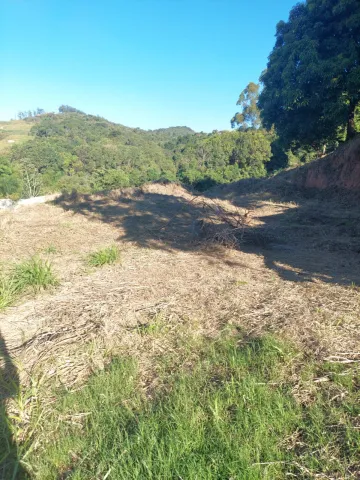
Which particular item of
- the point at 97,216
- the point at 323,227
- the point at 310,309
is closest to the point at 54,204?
the point at 97,216

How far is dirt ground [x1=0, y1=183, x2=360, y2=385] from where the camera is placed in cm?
251

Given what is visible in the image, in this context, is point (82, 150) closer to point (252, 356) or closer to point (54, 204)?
point (54, 204)

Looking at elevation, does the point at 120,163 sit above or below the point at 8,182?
above

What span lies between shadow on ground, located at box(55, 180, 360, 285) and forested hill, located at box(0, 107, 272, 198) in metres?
18.0

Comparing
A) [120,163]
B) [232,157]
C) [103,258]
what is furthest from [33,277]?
[120,163]

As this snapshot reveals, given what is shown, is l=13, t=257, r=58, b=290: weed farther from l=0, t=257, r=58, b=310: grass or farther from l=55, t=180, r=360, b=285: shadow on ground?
l=55, t=180, r=360, b=285: shadow on ground

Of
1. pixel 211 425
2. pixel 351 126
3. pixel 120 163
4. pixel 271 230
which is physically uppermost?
pixel 120 163

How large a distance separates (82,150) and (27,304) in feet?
232

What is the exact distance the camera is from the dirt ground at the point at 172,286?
2512mm

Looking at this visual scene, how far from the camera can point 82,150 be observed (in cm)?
6769

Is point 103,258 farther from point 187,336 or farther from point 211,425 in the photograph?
point 211,425

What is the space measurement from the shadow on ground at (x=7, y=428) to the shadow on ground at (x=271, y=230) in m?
3.13

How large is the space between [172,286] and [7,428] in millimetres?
2204

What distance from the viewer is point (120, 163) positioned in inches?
2552
